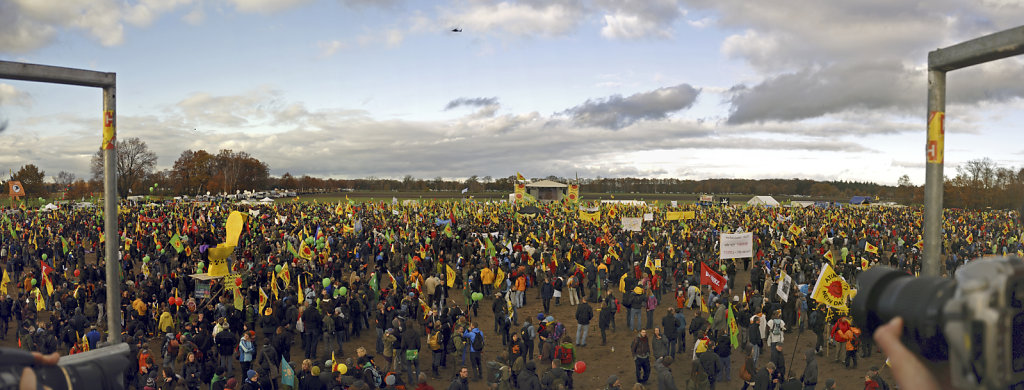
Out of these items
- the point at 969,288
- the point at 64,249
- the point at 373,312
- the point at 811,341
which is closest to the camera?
the point at 969,288

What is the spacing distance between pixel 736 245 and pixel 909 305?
19158 millimetres

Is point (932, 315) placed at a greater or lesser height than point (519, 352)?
greater

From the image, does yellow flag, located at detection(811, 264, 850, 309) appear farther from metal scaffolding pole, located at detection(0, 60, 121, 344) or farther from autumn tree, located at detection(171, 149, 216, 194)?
autumn tree, located at detection(171, 149, 216, 194)

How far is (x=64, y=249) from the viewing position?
2397 cm

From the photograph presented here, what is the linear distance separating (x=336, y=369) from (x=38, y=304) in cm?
1203

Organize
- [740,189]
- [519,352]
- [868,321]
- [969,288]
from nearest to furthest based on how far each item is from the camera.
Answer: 1. [969,288]
2. [868,321]
3. [519,352]
4. [740,189]

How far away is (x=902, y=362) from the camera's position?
195cm

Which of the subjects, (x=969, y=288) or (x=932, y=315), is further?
(x=932, y=315)

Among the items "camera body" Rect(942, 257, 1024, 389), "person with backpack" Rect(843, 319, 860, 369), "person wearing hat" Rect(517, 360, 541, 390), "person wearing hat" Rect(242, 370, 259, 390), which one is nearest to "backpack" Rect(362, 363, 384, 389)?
"person wearing hat" Rect(242, 370, 259, 390)

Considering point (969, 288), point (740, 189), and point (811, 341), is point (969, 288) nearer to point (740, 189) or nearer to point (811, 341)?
point (811, 341)

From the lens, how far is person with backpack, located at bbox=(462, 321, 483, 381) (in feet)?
41.0

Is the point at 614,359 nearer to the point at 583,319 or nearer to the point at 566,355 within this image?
the point at 583,319

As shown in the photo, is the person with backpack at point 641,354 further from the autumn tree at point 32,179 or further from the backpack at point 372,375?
the autumn tree at point 32,179

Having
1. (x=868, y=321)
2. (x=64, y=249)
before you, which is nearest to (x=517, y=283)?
(x=868, y=321)
